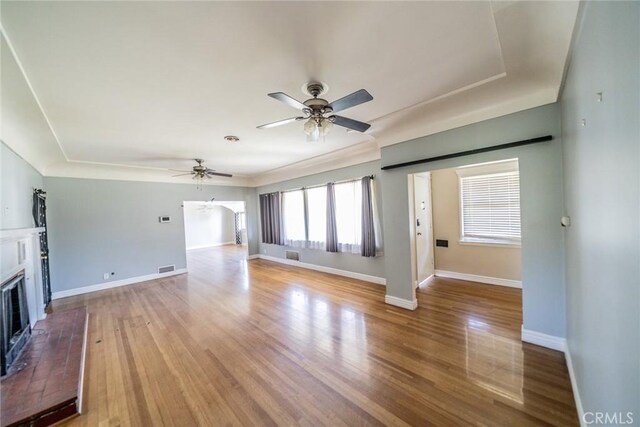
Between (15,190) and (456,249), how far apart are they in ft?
22.7

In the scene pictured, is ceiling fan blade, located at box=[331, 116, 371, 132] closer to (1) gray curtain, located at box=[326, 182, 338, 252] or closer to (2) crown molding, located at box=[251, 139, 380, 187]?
(2) crown molding, located at box=[251, 139, 380, 187]

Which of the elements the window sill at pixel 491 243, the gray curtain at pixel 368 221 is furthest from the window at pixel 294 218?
the window sill at pixel 491 243

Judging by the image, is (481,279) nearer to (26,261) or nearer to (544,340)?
(544,340)

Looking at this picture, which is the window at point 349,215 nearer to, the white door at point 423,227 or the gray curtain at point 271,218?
the white door at point 423,227

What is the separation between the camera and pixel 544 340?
235cm

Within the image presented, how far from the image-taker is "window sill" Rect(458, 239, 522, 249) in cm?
411

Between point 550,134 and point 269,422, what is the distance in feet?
11.4

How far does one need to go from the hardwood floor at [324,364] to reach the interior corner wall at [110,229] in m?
1.04

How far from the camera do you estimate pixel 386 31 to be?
148 centimetres

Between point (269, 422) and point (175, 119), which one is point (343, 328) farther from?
point (175, 119)

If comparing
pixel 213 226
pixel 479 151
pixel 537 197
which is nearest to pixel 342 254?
pixel 479 151

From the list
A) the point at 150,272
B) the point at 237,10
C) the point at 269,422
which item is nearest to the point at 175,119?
the point at 237,10

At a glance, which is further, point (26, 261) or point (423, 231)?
point (423, 231)

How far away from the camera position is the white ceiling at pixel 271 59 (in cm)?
132
